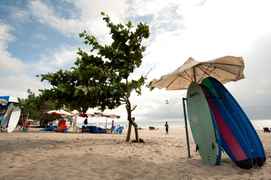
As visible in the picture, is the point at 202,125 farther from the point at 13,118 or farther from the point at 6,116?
the point at 6,116

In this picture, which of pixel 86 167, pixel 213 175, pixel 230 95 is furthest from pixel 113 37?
pixel 213 175

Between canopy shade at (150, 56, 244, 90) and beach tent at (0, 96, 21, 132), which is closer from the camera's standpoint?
canopy shade at (150, 56, 244, 90)

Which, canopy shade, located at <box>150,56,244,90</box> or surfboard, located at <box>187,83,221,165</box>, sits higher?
canopy shade, located at <box>150,56,244,90</box>

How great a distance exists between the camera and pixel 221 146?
6836 millimetres

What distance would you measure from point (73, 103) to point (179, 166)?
8081 millimetres

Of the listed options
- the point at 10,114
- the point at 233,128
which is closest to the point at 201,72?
the point at 233,128

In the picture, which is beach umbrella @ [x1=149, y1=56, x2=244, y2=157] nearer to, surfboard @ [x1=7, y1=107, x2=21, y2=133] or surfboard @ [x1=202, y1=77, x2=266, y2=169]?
surfboard @ [x1=202, y1=77, x2=266, y2=169]

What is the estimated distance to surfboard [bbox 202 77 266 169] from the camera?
6.51m

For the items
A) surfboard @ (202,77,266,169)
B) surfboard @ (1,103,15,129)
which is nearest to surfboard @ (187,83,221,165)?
surfboard @ (202,77,266,169)

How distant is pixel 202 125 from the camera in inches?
279

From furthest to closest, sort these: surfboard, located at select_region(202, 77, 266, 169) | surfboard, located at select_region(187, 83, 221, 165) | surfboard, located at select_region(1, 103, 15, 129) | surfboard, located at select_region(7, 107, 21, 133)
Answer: surfboard, located at select_region(1, 103, 15, 129) < surfboard, located at select_region(7, 107, 21, 133) < surfboard, located at select_region(187, 83, 221, 165) < surfboard, located at select_region(202, 77, 266, 169)

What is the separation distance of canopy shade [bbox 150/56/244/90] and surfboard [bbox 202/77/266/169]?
634 millimetres

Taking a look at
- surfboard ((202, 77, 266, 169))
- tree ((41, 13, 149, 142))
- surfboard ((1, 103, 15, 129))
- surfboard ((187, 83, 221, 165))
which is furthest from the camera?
surfboard ((1, 103, 15, 129))

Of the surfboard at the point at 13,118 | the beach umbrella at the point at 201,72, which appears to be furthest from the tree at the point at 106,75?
the surfboard at the point at 13,118
